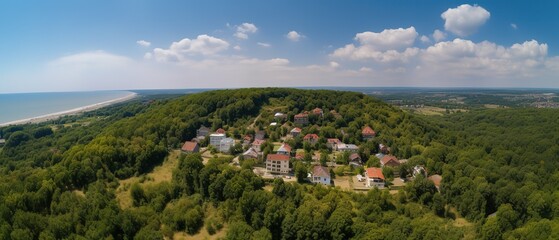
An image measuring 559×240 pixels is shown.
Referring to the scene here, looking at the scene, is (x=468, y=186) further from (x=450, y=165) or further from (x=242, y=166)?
(x=242, y=166)

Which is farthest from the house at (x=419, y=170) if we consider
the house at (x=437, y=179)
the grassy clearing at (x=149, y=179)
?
the grassy clearing at (x=149, y=179)

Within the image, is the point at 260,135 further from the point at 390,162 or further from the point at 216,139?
the point at 390,162

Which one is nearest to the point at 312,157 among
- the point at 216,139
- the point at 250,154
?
the point at 250,154

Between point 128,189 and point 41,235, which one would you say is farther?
point 128,189

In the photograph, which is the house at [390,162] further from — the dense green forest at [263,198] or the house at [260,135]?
the house at [260,135]

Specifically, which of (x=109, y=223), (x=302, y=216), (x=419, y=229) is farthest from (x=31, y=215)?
(x=419, y=229)

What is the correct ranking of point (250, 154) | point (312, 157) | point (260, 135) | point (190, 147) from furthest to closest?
point (260, 135) → point (190, 147) → point (312, 157) → point (250, 154)
